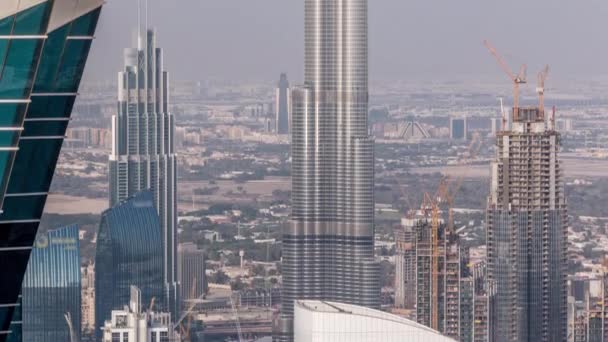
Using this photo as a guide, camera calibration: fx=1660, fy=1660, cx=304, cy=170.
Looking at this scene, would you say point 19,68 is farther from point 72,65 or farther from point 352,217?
point 352,217

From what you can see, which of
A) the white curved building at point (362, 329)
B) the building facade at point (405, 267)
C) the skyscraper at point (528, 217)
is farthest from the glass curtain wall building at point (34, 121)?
the skyscraper at point (528, 217)

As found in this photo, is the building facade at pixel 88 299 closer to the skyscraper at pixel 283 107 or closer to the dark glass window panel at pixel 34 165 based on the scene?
the skyscraper at pixel 283 107

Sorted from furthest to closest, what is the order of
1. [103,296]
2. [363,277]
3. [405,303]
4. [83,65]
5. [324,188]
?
1. [324,188]
2. [363,277]
3. [405,303]
4. [103,296]
5. [83,65]

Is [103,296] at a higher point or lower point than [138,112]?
lower

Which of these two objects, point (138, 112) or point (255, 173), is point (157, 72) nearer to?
point (138, 112)

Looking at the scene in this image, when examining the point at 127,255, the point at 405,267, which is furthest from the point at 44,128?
the point at 405,267

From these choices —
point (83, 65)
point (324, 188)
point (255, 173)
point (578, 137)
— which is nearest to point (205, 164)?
point (255, 173)

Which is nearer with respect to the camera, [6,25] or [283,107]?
[6,25]
